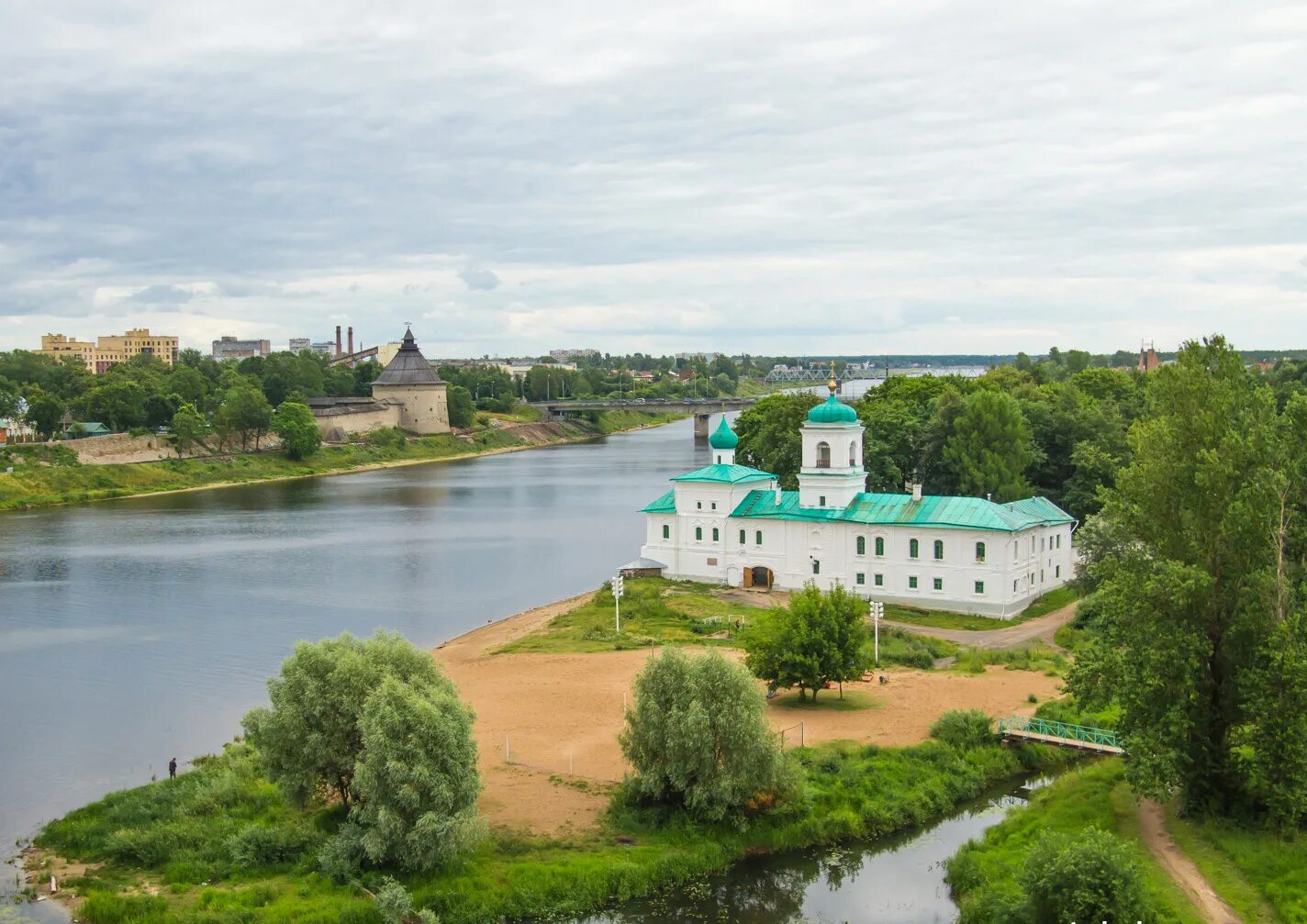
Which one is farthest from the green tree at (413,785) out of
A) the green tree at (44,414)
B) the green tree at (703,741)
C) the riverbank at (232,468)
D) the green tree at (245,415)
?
the green tree at (245,415)

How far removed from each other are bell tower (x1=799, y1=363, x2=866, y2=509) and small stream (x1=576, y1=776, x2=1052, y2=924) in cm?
1830

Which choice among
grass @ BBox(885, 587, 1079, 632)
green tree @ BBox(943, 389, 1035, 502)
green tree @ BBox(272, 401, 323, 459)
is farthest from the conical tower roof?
grass @ BBox(885, 587, 1079, 632)

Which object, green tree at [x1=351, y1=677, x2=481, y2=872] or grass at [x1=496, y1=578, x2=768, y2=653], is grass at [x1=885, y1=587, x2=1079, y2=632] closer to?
grass at [x1=496, y1=578, x2=768, y2=653]

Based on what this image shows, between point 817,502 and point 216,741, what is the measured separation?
20.2 metres

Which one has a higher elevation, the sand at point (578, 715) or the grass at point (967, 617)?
the grass at point (967, 617)

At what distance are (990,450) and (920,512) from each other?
9.88 meters

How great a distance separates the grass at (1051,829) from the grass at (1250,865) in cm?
67

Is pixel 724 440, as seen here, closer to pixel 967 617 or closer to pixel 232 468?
pixel 967 617

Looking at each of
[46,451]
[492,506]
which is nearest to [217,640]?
[492,506]

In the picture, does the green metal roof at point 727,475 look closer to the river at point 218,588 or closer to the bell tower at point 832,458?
the bell tower at point 832,458

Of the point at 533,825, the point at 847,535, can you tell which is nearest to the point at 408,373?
the point at 847,535

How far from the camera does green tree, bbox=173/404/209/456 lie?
85.0m

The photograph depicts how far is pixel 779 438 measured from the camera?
55.0 m

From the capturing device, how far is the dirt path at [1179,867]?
17.5 m
